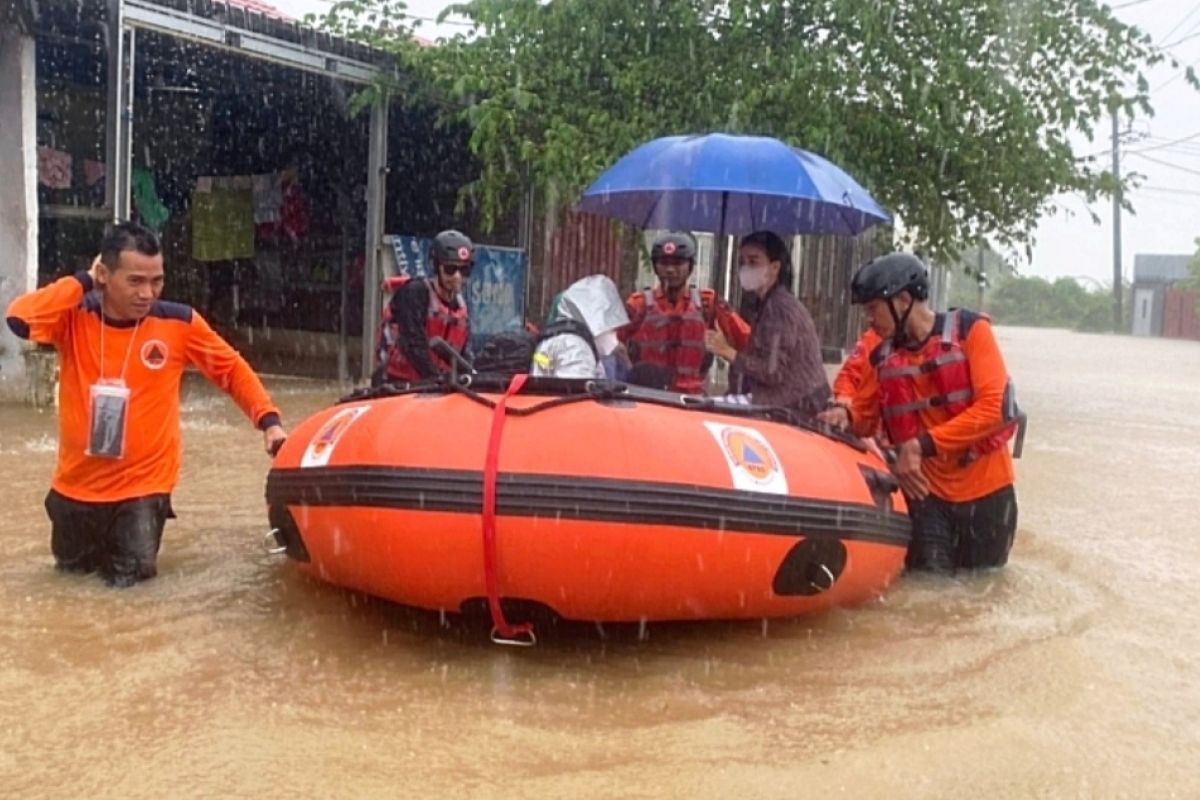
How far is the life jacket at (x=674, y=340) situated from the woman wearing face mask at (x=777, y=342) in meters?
0.63

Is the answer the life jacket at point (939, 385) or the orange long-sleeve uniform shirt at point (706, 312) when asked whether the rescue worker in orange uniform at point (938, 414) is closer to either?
the life jacket at point (939, 385)

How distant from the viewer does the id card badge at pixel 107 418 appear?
14.5ft

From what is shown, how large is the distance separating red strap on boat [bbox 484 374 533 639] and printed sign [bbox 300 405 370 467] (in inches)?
22.7

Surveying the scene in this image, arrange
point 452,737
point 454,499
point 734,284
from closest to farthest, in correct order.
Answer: point 452,737 → point 454,499 → point 734,284

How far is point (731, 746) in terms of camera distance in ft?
11.2

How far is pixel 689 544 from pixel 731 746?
66 centimetres

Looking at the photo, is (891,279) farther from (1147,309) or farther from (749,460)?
(1147,309)

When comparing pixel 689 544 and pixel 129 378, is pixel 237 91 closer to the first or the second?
pixel 129 378

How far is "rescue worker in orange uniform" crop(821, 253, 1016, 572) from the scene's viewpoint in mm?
4836

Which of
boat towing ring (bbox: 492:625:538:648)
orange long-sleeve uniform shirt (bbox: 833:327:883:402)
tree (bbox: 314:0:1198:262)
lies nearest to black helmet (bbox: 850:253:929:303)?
orange long-sleeve uniform shirt (bbox: 833:327:883:402)

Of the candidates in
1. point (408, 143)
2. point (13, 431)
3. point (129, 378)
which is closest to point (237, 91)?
point (408, 143)

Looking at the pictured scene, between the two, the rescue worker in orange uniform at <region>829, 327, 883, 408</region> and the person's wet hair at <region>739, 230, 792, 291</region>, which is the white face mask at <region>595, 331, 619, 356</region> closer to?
the person's wet hair at <region>739, 230, 792, 291</region>

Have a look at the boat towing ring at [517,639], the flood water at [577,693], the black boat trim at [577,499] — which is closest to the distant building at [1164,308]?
the flood water at [577,693]

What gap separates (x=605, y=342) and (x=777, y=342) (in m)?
0.93
